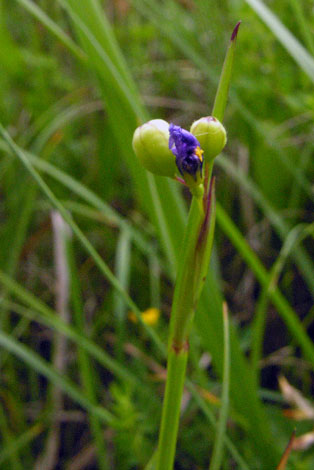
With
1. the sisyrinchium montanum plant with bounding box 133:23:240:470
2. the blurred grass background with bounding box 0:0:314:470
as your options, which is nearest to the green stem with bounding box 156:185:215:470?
the sisyrinchium montanum plant with bounding box 133:23:240:470

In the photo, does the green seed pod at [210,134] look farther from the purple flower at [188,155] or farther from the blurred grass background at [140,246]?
the blurred grass background at [140,246]

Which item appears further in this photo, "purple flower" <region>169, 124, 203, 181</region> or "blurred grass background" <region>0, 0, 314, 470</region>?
"blurred grass background" <region>0, 0, 314, 470</region>

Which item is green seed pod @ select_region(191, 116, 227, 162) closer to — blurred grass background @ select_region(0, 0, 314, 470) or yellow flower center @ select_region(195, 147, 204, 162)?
yellow flower center @ select_region(195, 147, 204, 162)

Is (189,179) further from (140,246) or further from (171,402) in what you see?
(140,246)

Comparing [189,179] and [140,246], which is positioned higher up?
[189,179]

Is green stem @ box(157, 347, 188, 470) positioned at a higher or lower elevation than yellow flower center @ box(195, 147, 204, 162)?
lower

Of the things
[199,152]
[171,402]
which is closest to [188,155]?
[199,152]

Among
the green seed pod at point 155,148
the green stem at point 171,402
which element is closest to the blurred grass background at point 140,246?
the green stem at point 171,402
